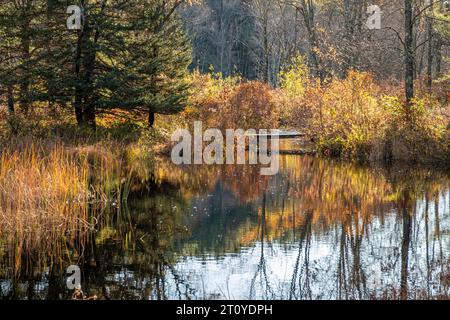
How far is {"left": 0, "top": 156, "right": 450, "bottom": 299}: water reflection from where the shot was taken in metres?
5.59

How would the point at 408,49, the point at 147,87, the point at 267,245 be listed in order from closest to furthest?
the point at 267,245, the point at 408,49, the point at 147,87

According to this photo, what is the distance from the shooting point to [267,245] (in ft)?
23.7

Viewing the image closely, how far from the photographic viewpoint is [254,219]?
28.3 ft

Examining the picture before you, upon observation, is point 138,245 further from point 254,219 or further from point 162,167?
point 162,167

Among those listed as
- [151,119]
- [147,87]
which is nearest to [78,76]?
[147,87]

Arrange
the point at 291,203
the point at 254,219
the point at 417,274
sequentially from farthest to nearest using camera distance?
the point at 291,203 → the point at 254,219 → the point at 417,274

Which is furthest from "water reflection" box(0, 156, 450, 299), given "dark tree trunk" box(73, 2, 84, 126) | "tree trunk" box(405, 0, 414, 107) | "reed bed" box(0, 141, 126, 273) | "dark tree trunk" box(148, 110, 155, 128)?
"dark tree trunk" box(148, 110, 155, 128)

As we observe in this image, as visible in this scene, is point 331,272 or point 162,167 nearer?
point 331,272

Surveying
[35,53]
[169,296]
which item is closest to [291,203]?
[169,296]

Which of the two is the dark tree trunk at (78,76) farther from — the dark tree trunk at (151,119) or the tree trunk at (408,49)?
the tree trunk at (408,49)

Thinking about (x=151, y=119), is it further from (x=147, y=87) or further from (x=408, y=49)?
(x=408, y=49)

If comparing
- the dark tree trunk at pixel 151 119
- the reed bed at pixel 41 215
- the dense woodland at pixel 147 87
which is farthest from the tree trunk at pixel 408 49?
the reed bed at pixel 41 215
